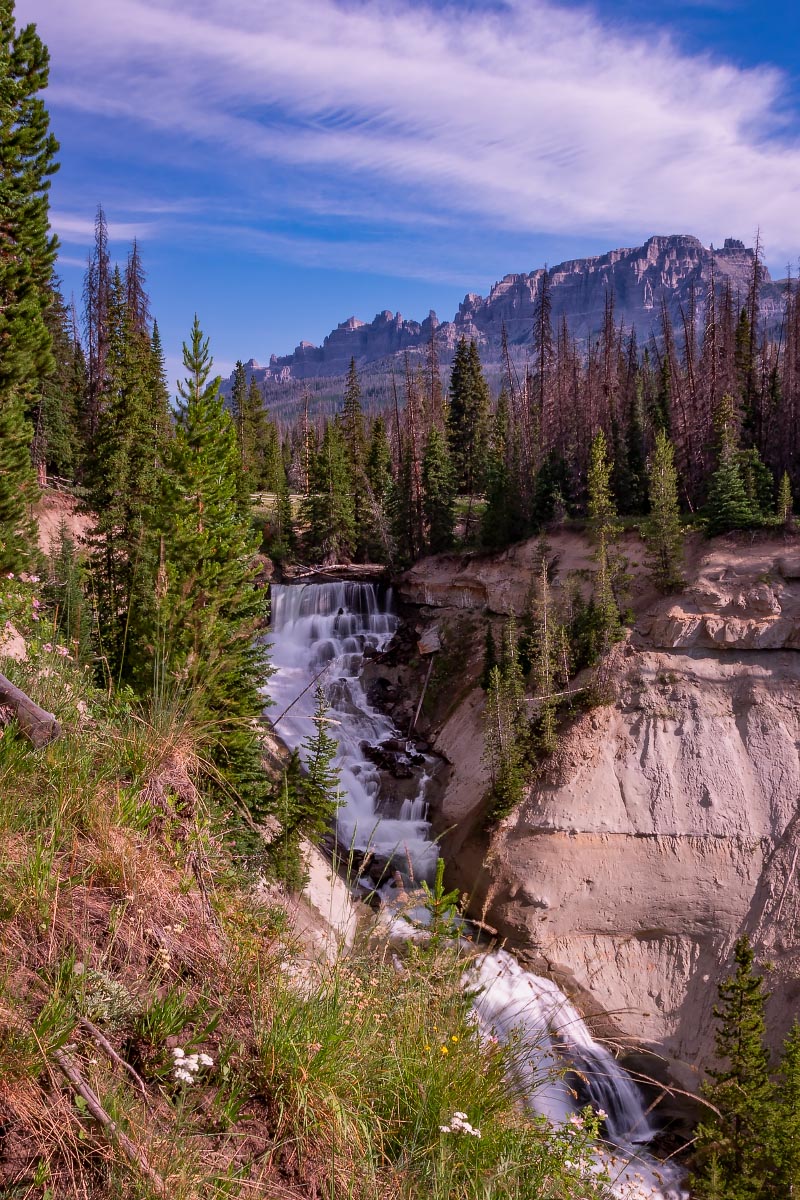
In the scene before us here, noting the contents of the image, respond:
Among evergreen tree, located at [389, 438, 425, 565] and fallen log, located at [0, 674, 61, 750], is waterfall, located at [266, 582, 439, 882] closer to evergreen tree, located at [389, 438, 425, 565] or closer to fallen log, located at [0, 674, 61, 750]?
evergreen tree, located at [389, 438, 425, 565]

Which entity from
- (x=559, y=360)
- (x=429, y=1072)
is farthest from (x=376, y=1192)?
(x=559, y=360)

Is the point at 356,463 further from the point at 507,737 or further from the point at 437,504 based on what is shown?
the point at 507,737

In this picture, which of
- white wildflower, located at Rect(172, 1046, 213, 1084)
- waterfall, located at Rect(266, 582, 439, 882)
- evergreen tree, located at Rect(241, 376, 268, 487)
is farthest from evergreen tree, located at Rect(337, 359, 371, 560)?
white wildflower, located at Rect(172, 1046, 213, 1084)

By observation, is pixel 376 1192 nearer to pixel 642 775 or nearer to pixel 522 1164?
pixel 522 1164

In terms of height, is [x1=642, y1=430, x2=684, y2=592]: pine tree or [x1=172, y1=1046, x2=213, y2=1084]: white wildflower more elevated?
[x1=642, y1=430, x2=684, y2=592]: pine tree

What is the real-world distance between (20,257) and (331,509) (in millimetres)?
25112

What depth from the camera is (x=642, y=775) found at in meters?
24.0

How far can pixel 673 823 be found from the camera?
2308cm

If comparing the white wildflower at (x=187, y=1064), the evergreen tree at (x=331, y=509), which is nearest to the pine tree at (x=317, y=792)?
the white wildflower at (x=187, y=1064)

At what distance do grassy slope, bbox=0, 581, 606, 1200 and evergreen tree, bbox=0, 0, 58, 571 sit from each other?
16.4m

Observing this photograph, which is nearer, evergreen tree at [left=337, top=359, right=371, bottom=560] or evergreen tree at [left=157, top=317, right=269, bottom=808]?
evergreen tree at [left=157, top=317, right=269, bottom=808]

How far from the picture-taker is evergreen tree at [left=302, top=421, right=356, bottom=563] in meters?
43.8

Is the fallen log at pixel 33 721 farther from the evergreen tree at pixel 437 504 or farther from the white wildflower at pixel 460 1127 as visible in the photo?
the evergreen tree at pixel 437 504

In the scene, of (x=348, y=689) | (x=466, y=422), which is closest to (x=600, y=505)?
(x=348, y=689)
